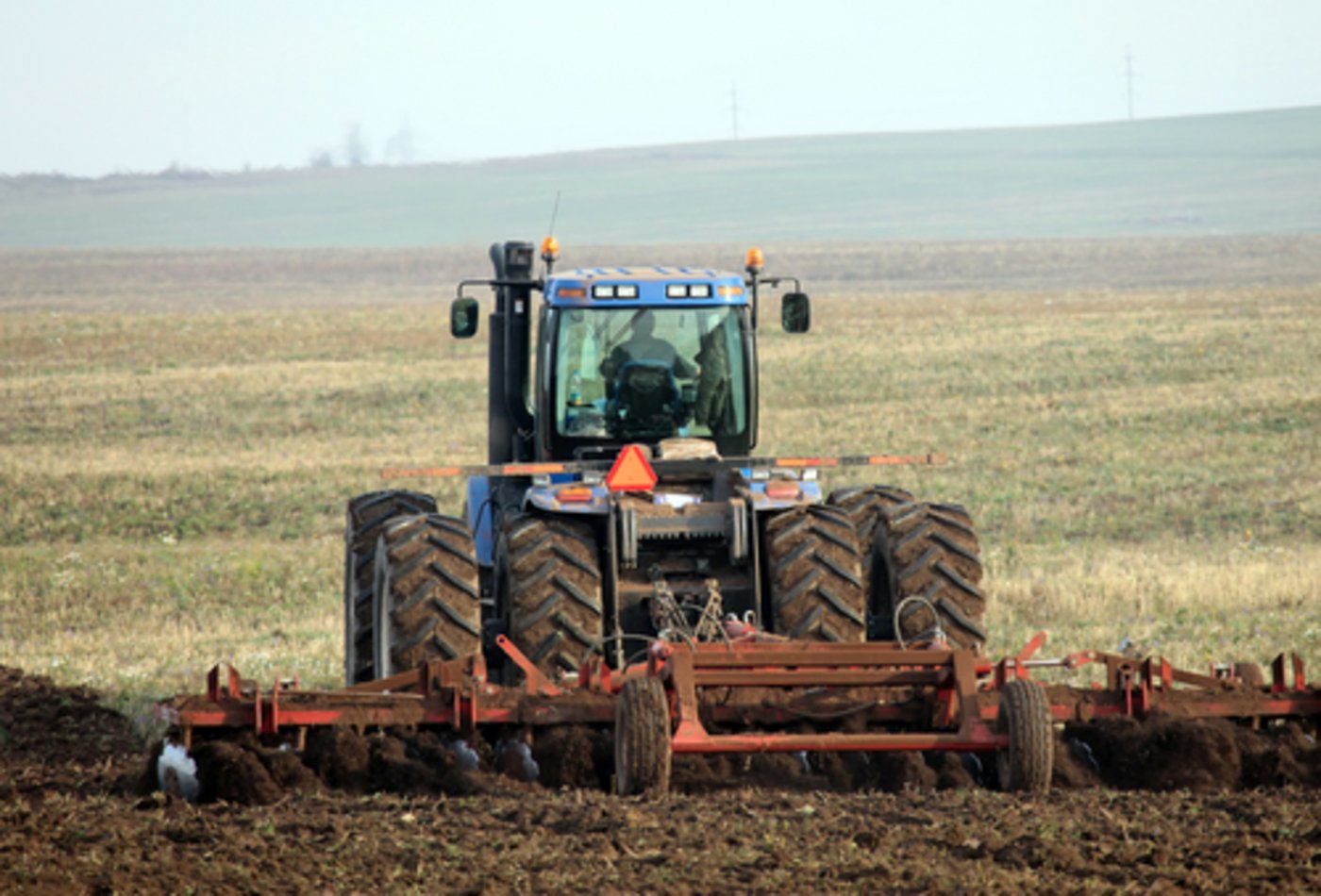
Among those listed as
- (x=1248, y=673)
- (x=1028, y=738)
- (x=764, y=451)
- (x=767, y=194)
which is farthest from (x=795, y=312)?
(x=767, y=194)

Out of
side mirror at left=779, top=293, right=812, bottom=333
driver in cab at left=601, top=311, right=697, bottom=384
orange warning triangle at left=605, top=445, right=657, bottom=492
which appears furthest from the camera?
side mirror at left=779, top=293, right=812, bottom=333

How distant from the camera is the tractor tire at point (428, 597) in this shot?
898 centimetres

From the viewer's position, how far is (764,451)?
24812 millimetres

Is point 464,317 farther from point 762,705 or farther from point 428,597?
point 762,705

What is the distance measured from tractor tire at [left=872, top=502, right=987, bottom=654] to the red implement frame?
101 cm

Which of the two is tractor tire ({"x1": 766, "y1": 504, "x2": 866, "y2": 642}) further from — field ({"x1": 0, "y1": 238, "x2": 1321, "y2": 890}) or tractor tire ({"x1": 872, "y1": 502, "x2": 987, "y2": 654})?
field ({"x1": 0, "y1": 238, "x2": 1321, "y2": 890})

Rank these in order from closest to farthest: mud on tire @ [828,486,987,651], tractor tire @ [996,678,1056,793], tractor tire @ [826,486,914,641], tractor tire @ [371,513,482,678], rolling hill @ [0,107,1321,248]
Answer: tractor tire @ [996,678,1056,793], tractor tire @ [371,513,482,678], mud on tire @ [828,486,987,651], tractor tire @ [826,486,914,641], rolling hill @ [0,107,1321,248]

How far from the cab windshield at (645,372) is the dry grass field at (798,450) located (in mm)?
3053

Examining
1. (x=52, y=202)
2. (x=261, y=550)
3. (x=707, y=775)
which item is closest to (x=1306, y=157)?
(x=52, y=202)

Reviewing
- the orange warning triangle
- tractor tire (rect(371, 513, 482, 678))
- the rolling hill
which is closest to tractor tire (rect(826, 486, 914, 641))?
the orange warning triangle

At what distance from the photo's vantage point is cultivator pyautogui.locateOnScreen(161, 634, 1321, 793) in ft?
25.7

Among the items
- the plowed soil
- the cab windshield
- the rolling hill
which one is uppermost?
the rolling hill

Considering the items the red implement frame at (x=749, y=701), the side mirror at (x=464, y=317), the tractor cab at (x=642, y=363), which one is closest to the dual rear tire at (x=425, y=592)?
the red implement frame at (x=749, y=701)

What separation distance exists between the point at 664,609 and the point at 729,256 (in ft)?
238
